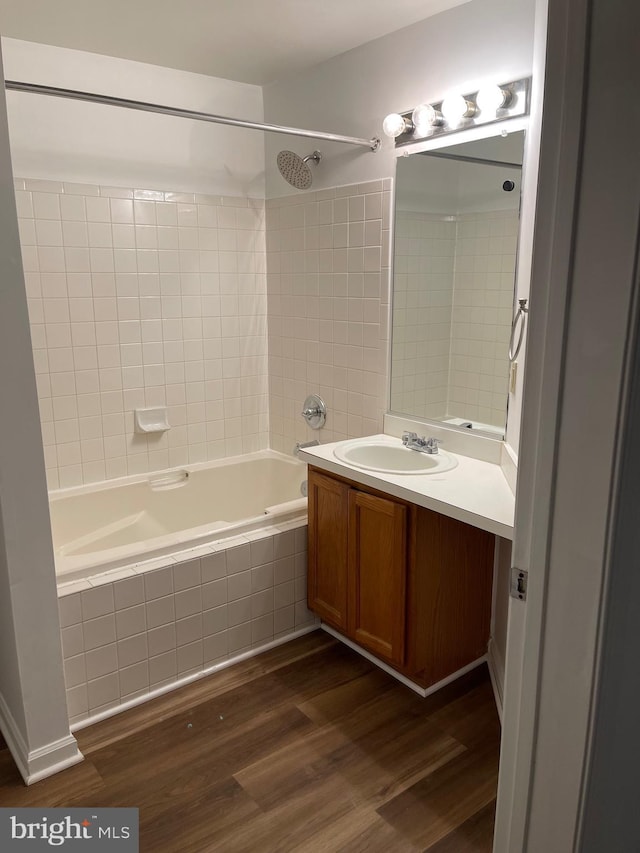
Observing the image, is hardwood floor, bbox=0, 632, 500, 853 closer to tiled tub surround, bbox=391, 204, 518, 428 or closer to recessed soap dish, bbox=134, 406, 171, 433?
tiled tub surround, bbox=391, 204, 518, 428

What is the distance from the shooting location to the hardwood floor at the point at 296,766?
5.85 ft

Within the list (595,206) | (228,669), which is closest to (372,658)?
(228,669)

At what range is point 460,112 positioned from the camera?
2.30 m

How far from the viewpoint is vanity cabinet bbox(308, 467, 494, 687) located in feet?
7.47

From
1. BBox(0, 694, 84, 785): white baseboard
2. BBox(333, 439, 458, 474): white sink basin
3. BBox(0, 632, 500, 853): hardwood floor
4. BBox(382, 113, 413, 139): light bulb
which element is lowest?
BBox(0, 632, 500, 853): hardwood floor

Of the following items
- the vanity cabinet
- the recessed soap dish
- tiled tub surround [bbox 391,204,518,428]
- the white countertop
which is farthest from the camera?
the recessed soap dish

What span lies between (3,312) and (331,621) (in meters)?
1.71

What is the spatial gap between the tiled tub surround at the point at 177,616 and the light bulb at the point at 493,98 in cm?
175

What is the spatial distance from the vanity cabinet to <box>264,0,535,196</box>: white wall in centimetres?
145

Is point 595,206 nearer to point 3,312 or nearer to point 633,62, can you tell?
point 633,62

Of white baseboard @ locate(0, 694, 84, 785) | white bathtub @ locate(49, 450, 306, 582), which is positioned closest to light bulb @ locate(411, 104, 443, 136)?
white bathtub @ locate(49, 450, 306, 582)

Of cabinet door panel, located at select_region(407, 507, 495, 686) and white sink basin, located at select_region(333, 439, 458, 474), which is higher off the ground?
white sink basin, located at select_region(333, 439, 458, 474)

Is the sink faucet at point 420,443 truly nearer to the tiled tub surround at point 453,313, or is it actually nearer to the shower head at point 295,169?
the tiled tub surround at point 453,313

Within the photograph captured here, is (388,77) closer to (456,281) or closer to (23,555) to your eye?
(456,281)
